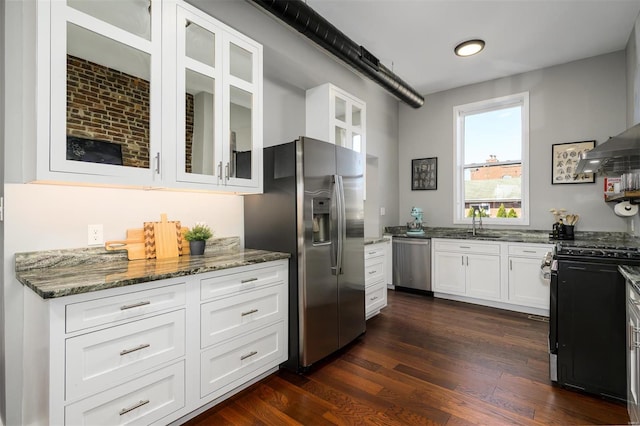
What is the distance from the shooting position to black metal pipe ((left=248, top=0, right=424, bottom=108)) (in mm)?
2328

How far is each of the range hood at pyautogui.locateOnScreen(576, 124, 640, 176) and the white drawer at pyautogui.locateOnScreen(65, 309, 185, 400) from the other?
2571 mm

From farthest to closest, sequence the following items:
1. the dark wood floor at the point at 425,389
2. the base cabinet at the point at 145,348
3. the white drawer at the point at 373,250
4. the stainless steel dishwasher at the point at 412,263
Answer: the stainless steel dishwasher at the point at 412,263, the white drawer at the point at 373,250, the dark wood floor at the point at 425,389, the base cabinet at the point at 145,348

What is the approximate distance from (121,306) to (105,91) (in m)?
1.17

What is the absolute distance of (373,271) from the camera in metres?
3.59

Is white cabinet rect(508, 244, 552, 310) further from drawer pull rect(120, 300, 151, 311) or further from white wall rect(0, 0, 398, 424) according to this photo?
drawer pull rect(120, 300, 151, 311)

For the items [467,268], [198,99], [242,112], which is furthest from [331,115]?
[467,268]

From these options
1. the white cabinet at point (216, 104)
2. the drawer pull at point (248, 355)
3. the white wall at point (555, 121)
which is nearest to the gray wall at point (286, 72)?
the white cabinet at point (216, 104)

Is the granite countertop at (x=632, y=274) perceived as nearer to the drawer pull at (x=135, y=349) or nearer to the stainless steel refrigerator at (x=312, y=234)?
the stainless steel refrigerator at (x=312, y=234)

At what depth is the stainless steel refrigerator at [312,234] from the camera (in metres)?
2.37

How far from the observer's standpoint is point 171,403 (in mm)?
1717

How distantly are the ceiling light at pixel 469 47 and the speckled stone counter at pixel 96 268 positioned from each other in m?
3.16

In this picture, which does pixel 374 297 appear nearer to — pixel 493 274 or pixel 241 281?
pixel 493 274

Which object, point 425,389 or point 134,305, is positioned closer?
point 134,305

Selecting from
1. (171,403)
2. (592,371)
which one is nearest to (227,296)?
(171,403)
